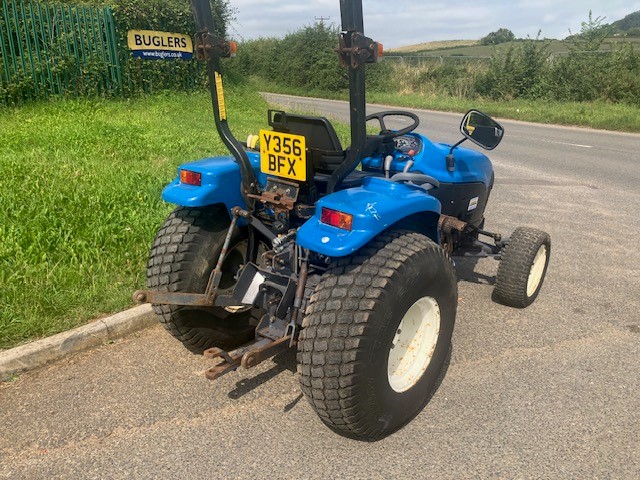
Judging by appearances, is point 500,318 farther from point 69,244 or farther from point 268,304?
point 69,244

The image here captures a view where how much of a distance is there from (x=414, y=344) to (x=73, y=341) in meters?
2.00

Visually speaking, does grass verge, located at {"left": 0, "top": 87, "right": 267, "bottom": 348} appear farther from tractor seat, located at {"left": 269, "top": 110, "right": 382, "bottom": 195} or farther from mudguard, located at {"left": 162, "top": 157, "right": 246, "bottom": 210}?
tractor seat, located at {"left": 269, "top": 110, "right": 382, "bottom": 195}

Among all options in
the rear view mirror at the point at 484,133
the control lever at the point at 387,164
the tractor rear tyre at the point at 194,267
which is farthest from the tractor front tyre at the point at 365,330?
the rear view mirror at the point at 484,133

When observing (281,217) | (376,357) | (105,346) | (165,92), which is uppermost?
(165,92)

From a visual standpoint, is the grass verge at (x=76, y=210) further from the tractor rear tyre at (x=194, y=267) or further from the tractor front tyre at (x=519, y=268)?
the tractor front tyre at (x=519, y=268)

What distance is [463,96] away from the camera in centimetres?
2647

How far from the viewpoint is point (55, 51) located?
10094 mm

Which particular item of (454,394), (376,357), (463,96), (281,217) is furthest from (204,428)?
(463,96)

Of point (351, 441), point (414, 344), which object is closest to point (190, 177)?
point (414, 344)

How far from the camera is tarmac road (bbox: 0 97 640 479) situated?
235 centimetres

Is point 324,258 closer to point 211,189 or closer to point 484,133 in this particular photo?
point 211,189

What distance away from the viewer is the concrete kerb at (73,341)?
2.92 m

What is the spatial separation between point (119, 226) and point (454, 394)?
297 centimetres

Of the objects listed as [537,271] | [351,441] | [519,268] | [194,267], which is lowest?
[351,441]
